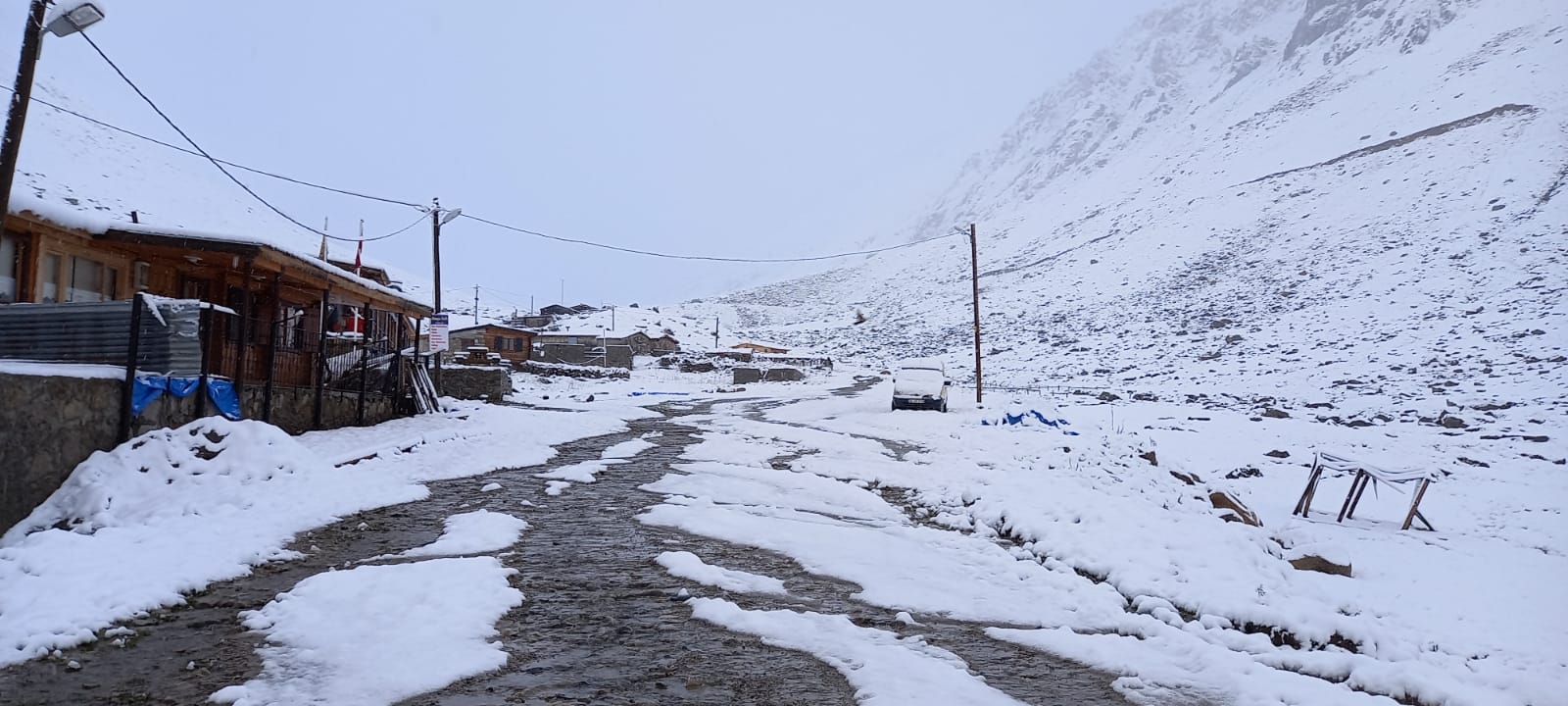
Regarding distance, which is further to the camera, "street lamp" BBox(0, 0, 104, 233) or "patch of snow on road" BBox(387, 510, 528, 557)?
"street lamp" BBox(0, 0, 104, 233)

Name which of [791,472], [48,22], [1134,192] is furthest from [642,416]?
[1134,192]

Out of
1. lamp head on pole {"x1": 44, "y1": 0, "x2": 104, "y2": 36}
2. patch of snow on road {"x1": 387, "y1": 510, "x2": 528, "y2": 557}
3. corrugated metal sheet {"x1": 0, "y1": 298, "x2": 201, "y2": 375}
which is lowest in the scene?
patch of snow on road {"x1": 387, "y1": 510, "x2": 528, "y2": 557}

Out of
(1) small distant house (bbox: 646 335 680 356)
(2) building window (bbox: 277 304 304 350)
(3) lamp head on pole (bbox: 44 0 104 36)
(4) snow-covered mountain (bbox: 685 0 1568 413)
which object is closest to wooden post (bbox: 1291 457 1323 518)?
(4) snow-covered mountain (bbox: 685 0 1568 413)

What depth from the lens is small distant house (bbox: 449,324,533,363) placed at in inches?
1971

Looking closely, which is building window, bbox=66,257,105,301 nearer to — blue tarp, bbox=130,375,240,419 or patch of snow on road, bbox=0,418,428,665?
A: blue tarp, bbox=130,375,240,419

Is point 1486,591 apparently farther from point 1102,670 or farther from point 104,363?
point 104,363

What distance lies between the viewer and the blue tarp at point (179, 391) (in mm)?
9383

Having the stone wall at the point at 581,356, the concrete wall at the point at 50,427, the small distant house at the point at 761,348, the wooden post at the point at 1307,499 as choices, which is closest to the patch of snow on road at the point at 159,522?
the concrete wall at the point at 50,427

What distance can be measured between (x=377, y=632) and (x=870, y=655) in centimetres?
327

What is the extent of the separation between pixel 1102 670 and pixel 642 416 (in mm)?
20311

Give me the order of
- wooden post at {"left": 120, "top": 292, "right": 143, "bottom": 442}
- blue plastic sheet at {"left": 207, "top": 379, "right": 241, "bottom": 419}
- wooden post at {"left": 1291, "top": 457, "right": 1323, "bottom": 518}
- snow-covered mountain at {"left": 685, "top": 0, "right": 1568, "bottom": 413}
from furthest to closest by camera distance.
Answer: snow-covered mountain at {"left": 685, "top": 0, "right": 1568, "bottom": 413}, wooden post at {"left": 1291, "top": 457, "right": 1323, "bottom": 518}, blue plastic sheet at {"left": 207, "top": 379, "right": 241, "bottom": 419}, wooden post at {"left": 120, "top": 292, "right": 143, "bottom": 442}

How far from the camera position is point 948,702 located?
179 inches

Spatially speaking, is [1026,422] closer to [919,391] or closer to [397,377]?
[919,391]

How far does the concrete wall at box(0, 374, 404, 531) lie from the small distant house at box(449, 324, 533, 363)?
134 ft
